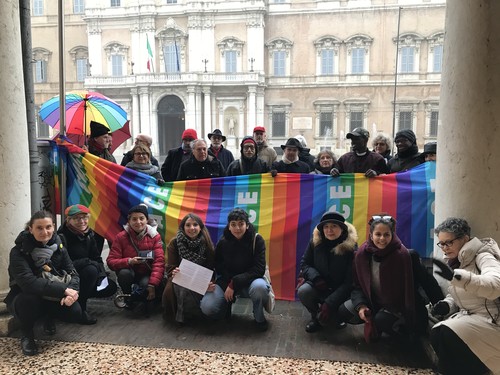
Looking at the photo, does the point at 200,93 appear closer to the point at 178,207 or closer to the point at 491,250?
the point at 178,207

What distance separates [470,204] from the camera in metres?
3.45

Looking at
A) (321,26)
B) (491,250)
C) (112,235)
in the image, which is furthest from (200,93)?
(491,250)

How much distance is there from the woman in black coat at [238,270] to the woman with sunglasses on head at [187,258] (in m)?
0.12

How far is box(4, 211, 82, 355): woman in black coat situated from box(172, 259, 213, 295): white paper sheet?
1.04 meters

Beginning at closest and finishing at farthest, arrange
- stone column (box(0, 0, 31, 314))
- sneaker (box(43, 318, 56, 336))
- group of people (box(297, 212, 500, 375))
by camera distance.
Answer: group of people (box(297, 212, 500, 375))
stone column (box(0, 0, 31, 314))
sneaker (box(43, 318, 56, 336))

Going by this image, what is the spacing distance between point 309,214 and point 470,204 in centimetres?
206

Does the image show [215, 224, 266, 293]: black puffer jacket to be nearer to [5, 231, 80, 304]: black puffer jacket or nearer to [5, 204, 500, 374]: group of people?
[5, 204, 500, 374]: group of people

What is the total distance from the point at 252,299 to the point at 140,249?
1389 mm

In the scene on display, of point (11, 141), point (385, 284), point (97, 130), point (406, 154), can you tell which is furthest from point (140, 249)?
point (406, 154)

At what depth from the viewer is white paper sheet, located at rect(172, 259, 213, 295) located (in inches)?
175

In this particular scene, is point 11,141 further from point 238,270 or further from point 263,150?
point 263,150

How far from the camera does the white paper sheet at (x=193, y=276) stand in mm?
4438

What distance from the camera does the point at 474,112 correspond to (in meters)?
3.37

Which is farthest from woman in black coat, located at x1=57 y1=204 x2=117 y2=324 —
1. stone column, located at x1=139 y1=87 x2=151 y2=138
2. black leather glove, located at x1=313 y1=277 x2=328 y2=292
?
stone column, located at x1=139 y1=87 x2=151 y2=138
